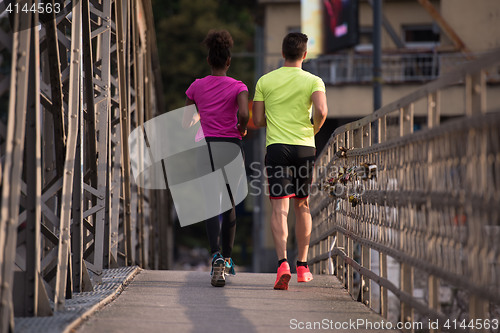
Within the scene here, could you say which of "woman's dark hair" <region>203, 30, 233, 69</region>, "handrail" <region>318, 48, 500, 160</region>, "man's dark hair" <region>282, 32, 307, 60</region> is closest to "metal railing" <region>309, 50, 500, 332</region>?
"handrail" <region>318, 48, 500, 160</region>

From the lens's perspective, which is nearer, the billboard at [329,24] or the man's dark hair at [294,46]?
the man's dark hair at [294,46]

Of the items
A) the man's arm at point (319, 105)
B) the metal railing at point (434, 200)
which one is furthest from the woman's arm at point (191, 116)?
the metal railing at point (434, 200)

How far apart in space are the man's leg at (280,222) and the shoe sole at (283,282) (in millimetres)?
153

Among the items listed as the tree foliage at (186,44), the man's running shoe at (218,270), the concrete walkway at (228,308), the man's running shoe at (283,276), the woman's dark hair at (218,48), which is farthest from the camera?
the tree foliage at (186,44)

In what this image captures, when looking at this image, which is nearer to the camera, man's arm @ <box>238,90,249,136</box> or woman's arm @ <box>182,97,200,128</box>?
man's arm @ <box>238,90,249,136</box>

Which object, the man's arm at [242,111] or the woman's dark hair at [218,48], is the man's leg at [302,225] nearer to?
the man's arm at [242,111]

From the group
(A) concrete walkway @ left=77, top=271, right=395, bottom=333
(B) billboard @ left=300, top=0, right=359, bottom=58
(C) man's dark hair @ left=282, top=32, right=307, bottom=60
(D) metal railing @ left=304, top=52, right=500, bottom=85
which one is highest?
(B) billboard @ left=300, top=0, right=359, bottom=58

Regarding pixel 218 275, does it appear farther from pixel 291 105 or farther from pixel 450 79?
pixel 450 79

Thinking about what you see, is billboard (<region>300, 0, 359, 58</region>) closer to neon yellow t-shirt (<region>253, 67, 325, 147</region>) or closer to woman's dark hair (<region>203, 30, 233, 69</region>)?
woman's dark hair (<region>203, 30, 233, 69</region>)

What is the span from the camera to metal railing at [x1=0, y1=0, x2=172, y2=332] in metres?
4.02

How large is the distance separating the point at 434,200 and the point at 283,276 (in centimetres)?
231

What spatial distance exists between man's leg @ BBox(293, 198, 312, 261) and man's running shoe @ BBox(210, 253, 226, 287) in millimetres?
603

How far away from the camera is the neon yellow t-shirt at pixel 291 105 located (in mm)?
6434

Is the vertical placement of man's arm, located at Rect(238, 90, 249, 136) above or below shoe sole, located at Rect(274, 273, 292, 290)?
above
